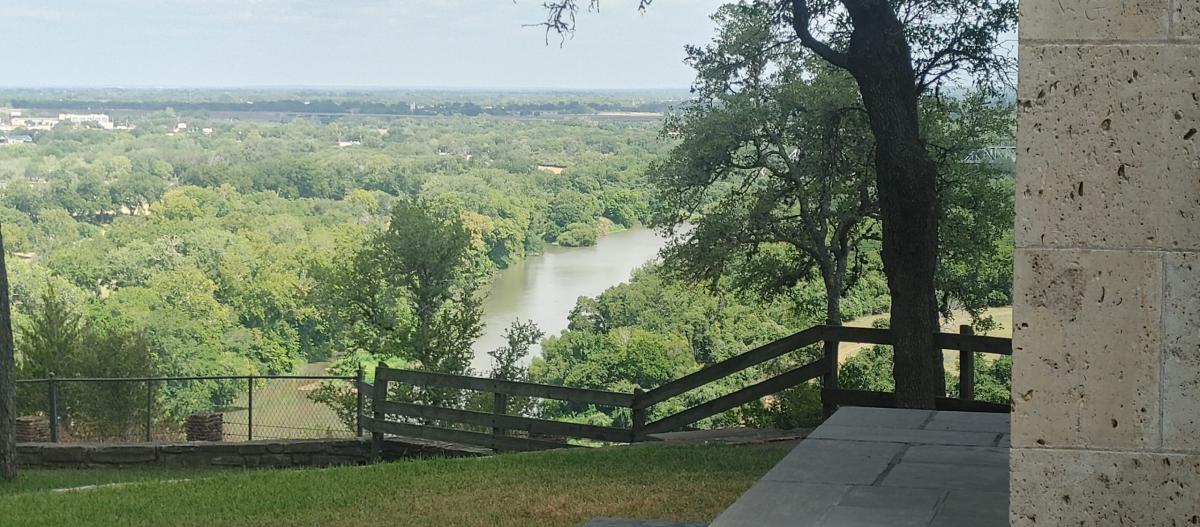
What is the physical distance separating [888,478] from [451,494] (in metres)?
3.72

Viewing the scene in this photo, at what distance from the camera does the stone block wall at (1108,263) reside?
3096 mm

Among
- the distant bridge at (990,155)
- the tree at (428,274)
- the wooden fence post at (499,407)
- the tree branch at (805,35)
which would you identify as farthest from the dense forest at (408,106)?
the tree branch at (805,35)

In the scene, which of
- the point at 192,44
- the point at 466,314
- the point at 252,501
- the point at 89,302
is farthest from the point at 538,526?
the point at 192,44

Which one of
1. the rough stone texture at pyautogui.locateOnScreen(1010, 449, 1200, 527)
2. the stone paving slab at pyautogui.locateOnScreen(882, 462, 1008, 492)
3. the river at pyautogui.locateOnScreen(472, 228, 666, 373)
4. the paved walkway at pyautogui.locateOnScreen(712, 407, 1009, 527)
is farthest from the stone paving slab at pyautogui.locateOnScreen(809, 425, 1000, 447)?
the river at pyautogui.locateOnScreen(472, 228, 666, 373)

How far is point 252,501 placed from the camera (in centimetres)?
802

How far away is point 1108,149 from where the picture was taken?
123 inches

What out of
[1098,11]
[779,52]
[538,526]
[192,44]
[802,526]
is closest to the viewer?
Answer: [1098,11]

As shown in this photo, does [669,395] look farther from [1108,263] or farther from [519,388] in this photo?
[1108,263]

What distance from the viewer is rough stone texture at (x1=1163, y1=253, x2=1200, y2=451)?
10.1ft

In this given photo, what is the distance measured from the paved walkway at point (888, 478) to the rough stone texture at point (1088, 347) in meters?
0.73

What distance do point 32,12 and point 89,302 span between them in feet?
412

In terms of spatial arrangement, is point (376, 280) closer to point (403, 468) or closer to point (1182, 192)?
point (403, 468)

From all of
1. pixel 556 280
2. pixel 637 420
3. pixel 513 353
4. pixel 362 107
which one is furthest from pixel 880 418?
pixel 362 107

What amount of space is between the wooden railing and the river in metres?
44.2
